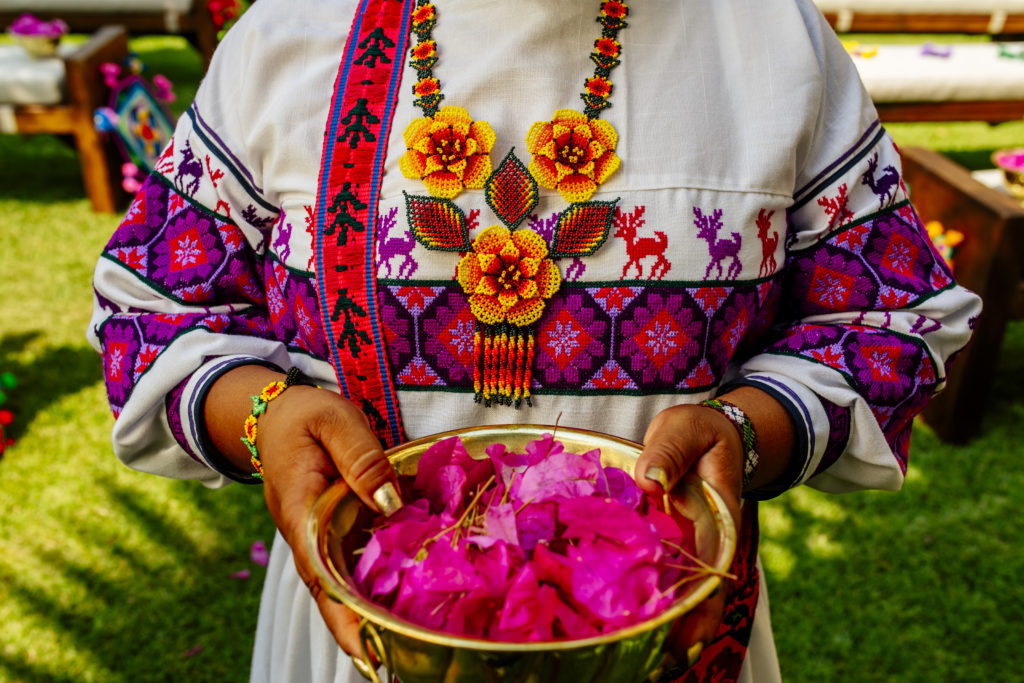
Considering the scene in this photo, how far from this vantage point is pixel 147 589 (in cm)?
283

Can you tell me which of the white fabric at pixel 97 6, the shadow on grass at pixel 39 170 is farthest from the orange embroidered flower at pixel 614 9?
the white fabric at pixel 97 6

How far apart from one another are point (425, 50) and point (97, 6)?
7732 millimetres

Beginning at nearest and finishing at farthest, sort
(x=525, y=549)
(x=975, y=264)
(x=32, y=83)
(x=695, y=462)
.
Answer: (x=525, y=549), (x=695, y=462), (x=975, y=264), (x=32, y=83)

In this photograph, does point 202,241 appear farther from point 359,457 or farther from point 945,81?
point 945,81

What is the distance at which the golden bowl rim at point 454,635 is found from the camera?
25.5 inches

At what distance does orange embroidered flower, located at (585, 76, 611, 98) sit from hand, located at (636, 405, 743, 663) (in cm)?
43

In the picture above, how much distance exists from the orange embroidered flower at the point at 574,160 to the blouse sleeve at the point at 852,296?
11.5 inches

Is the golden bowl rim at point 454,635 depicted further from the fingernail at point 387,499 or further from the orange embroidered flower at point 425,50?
the orange embroidered flower at point 425,50

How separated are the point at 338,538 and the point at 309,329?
1.26 ft

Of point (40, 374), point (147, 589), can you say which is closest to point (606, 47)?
point (147, 589)

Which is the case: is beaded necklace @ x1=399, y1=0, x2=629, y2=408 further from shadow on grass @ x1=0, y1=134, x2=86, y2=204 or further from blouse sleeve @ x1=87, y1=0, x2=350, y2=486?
shadow on grass @ x1=0, y1=134, x2=86, y2=204

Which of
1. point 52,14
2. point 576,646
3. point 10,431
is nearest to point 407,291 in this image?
point 576,646

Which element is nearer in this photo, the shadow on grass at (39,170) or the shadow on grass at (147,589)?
the shadow on grass at (147,589)

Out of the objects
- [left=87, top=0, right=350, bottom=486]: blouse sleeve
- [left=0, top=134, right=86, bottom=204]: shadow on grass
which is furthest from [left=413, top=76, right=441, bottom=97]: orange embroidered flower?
[left=0, top=134, right=86, bottom=204]: shadow on grass
